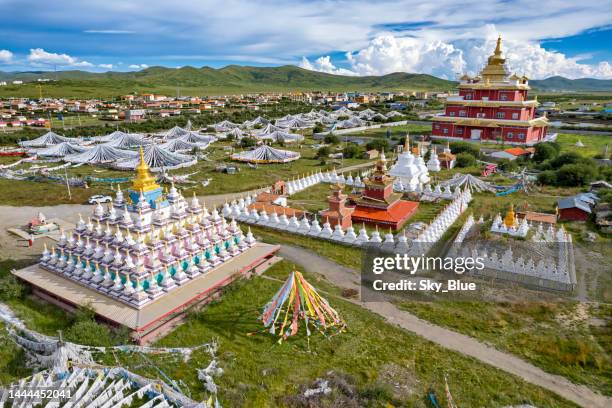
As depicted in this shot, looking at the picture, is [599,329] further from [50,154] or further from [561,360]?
[50,154]

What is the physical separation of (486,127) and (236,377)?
46334mm

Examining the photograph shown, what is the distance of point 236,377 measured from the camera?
11.2 metres

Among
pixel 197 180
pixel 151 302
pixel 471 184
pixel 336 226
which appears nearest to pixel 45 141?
pixel 197 180

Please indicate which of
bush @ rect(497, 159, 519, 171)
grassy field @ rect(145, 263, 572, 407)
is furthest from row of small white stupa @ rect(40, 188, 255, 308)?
bush @ rect(497, 159, 519, 171)

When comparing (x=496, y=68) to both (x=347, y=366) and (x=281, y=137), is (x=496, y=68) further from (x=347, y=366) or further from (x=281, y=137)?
(x=347, y=366)

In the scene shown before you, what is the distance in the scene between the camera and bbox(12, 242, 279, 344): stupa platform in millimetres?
13055

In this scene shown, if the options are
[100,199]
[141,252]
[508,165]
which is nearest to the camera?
[141,252]

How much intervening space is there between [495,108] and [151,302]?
46521 millimetres

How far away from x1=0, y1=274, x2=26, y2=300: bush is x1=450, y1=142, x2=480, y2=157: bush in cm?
3937

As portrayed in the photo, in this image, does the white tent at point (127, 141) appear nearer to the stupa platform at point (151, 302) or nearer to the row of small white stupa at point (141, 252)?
the stupa platform at point (151, 302)

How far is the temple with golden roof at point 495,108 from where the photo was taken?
1841 inches

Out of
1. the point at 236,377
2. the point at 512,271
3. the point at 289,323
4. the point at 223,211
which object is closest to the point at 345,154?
the point at 223,211

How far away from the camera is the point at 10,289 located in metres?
15.1

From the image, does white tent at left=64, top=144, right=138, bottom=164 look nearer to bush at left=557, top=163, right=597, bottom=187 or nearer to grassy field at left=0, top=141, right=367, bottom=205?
grassy field at left=0, top=141, right=367, bottom=205
